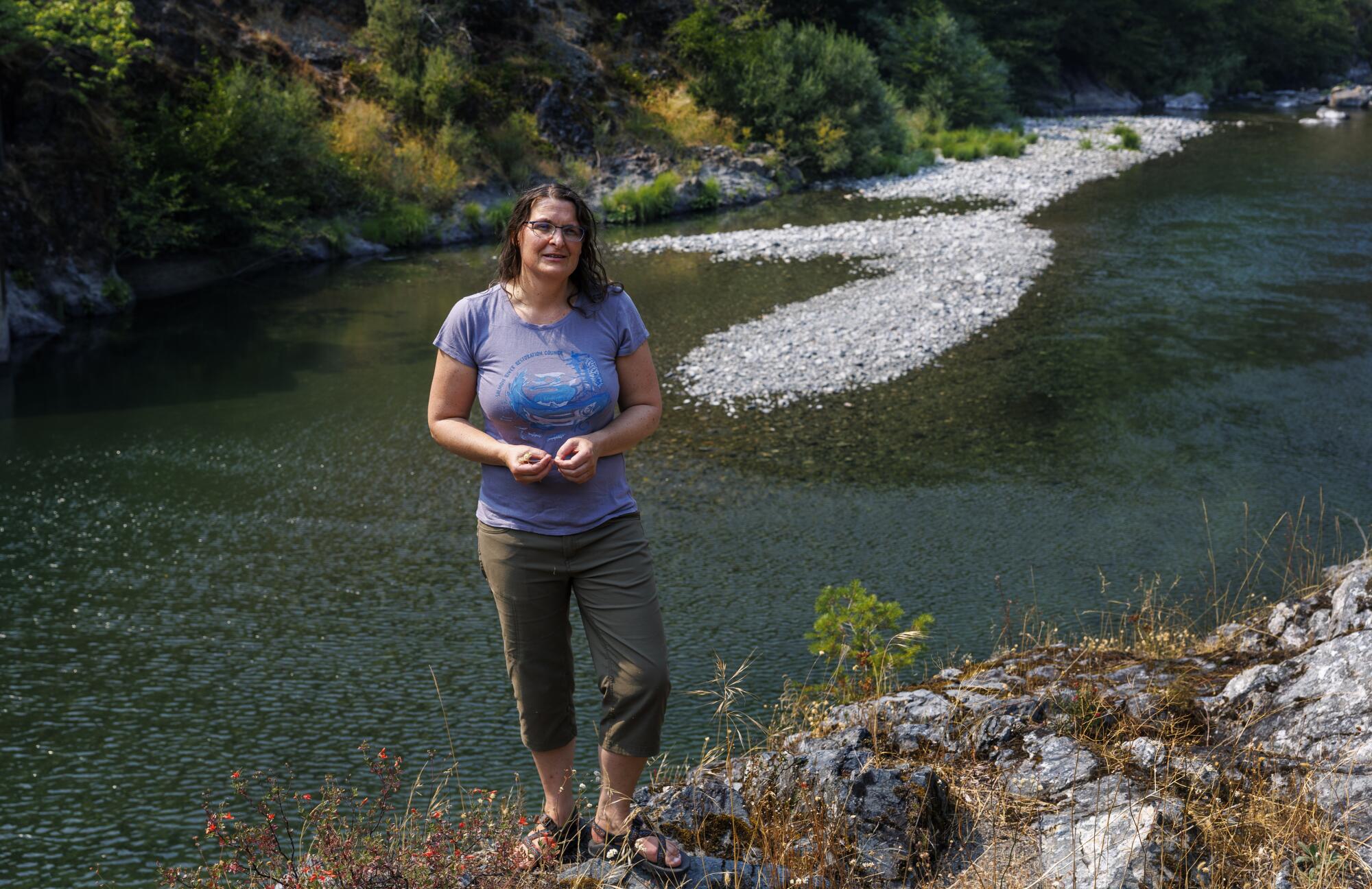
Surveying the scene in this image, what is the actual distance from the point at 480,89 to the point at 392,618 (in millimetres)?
19739

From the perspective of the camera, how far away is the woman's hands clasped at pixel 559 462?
10.9 ft

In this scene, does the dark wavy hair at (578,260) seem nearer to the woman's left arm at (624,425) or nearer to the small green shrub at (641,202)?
the woman's left arm at (624,425)

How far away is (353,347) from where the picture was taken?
14.8 m

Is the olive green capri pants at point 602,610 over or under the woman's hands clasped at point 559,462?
under

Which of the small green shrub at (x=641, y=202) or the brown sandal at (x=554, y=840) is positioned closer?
the brown sandal at (x=554, y=840)

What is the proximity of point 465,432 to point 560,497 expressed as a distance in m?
0.34

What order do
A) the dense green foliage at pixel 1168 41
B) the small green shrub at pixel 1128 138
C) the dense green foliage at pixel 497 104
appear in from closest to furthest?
the dense green foliage at pixel 497 104 → the small green shrub at pixel 1128 138 → the dense green foliage at pixel 1168 41

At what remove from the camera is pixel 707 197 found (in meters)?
25.3

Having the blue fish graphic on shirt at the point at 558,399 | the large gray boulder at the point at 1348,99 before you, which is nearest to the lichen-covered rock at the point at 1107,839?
the blue fish graphic on shirt at the point at 558,399

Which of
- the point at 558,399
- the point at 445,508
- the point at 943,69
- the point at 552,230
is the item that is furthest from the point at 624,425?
the point at 943,69

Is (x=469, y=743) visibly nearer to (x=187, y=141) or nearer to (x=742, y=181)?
(x=187, y=141)

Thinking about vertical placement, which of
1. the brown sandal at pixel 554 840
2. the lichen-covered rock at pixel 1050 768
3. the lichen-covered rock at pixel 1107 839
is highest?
the brown sandal at pixel 554 840

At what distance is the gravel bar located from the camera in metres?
12.7

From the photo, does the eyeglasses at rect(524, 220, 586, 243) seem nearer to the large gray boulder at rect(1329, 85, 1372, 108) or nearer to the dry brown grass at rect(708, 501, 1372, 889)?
the dry brown grass at rect(708, 501, 1372, 889)
